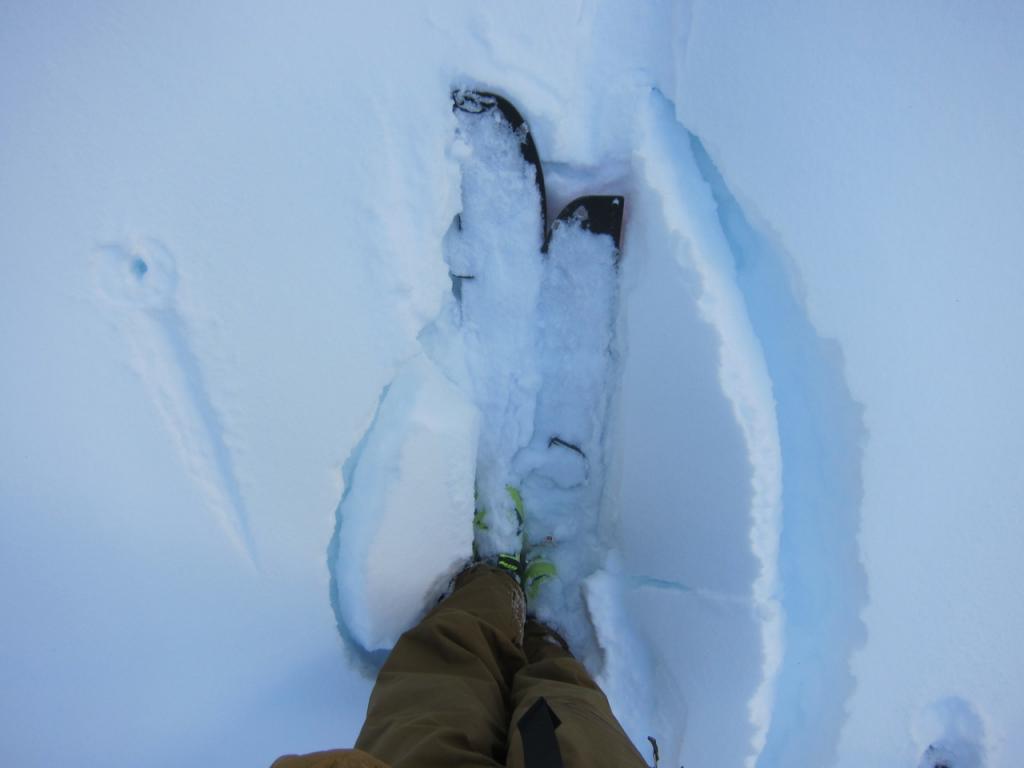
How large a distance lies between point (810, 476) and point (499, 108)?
3.19 feet

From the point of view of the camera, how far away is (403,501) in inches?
44.9

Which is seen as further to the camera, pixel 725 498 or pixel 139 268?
pixel 725 498

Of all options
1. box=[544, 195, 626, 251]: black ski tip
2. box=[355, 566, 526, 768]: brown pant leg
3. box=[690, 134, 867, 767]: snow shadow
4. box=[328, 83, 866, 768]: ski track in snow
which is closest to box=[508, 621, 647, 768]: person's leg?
box=[355, 566, 526, 768]: brown pant leg

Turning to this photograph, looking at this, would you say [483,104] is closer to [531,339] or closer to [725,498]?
[531,339]

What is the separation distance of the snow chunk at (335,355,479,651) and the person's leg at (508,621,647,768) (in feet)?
1.00

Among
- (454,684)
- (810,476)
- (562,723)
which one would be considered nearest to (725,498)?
(810,476)

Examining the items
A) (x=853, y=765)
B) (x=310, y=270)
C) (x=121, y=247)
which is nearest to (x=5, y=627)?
(x=121, y=247)

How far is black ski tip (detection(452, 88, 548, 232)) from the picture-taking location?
1119 mm

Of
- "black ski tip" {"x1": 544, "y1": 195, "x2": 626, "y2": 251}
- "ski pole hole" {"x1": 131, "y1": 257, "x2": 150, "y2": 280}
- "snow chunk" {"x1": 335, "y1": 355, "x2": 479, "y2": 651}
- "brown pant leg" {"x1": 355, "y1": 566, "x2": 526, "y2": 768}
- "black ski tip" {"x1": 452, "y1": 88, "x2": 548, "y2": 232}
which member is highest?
"black ski tip" {"x1": 452, "y1": 88, "x2": 548, "y2": 232}

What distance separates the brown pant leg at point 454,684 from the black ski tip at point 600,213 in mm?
848

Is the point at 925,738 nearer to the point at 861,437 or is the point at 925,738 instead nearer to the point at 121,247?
the point at 861,437

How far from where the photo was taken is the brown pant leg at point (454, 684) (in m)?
0.86

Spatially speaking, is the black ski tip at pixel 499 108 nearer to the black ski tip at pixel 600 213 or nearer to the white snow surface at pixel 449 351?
the white snow surface at pixel 449 351

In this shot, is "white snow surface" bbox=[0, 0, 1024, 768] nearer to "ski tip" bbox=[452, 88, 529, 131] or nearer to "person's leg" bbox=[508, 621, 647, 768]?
"ski tip" bbox=[452, 88, 529, 131]
